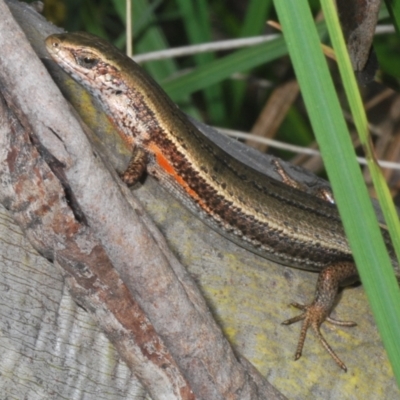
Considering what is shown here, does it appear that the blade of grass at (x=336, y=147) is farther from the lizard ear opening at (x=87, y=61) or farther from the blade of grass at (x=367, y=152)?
the lizard ear opening at (x=87, y=61)

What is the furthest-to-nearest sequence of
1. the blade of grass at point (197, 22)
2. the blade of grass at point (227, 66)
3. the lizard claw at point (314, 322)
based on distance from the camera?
the blade of grass at point (197, 22)
the blade of grass at point (227, 66)
the lizard claw at point (314, 322)

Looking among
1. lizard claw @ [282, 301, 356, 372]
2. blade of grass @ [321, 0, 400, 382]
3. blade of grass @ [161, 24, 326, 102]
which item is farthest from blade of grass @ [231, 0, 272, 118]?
blade of grass @ [321, 0, 400, 382]

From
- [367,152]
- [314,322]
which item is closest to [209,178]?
[314,322]

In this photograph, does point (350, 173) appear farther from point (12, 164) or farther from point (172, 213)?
point (172, 213)

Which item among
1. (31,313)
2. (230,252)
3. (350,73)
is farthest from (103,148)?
(350,73)

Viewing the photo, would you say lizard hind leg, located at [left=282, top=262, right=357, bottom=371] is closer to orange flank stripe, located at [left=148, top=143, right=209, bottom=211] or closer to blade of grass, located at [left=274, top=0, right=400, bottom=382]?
orange flank stripe, located at [left=148, top=143, right=209, bottom=211]

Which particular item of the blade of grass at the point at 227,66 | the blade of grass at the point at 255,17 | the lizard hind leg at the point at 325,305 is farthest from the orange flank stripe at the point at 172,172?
the blade of grass at the point at 255,17
